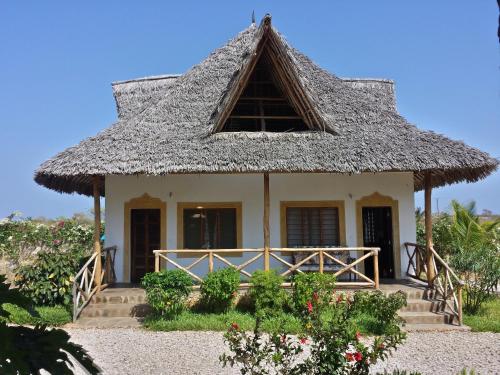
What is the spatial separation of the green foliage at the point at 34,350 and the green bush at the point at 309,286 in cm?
698

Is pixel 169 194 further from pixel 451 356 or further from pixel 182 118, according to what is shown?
pixel 451 356

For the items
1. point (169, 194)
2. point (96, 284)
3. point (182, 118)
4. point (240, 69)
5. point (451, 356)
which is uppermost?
point (240, 69)

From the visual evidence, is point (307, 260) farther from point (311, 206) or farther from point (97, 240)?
point (97, 240)

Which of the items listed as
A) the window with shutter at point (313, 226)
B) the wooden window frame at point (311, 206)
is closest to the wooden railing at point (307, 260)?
the wooden window frame at point (311, 206)

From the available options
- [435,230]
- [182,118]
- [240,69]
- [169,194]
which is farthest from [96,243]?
[435,230]

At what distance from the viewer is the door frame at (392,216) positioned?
35.9ft

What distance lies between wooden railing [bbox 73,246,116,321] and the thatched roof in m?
1.88

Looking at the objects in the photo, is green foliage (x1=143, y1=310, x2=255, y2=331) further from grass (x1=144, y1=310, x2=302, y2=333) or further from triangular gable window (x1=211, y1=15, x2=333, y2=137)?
triangular gable window (x1=211, y1=15, x2=333, y2=137)

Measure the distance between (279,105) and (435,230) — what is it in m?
8.74

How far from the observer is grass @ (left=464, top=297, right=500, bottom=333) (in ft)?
27.3

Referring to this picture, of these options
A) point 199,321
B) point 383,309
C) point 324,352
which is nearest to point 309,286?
point 383,309

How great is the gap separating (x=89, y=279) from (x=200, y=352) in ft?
13.4

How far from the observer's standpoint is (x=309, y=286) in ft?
28.1

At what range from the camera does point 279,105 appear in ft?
37.4
